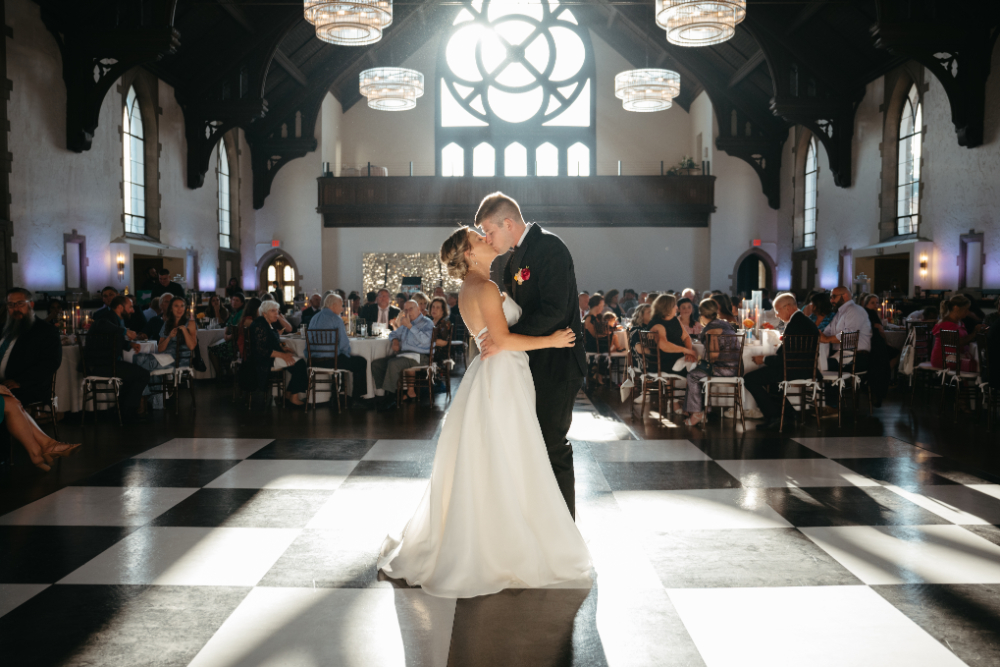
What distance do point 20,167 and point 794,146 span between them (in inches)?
562

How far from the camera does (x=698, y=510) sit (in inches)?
155

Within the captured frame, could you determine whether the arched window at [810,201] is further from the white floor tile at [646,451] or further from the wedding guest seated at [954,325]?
the white floor tile at [646,451]

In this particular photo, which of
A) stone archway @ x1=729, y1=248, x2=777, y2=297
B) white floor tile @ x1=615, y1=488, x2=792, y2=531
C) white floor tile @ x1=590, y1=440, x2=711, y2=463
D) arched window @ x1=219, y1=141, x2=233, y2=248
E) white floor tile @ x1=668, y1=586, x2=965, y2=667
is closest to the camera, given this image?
white floor tile @ x1=668, y1=586, x2=965, y2=667

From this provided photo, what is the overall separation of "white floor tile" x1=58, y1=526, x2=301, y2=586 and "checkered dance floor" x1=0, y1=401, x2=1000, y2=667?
13 mm

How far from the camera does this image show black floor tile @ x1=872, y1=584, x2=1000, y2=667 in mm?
2396

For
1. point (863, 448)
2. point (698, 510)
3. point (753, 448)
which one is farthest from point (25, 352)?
point (863, 448)

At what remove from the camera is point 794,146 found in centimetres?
1653

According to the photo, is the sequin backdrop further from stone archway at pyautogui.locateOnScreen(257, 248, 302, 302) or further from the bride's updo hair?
the bride's updo hair

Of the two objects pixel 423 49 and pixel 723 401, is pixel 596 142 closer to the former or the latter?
pixel 423 49

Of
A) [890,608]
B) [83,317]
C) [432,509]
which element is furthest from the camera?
[83,317]

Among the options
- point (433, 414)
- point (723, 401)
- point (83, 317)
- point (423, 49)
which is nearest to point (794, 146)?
point (423, 49)

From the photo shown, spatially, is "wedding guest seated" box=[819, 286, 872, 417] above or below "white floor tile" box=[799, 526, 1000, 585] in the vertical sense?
above

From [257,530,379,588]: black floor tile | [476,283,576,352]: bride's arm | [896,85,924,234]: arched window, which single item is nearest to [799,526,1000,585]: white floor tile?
[476,283,576,352]: bride's arm

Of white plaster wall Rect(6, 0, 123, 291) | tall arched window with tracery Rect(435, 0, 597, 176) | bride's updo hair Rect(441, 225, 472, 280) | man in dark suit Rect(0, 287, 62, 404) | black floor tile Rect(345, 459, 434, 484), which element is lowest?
black floor tile Rect(345, 459, 434, 484)
